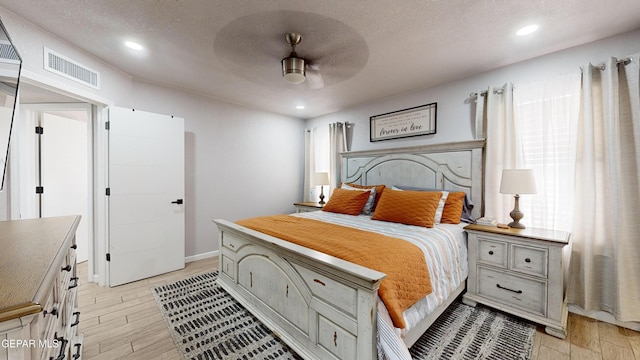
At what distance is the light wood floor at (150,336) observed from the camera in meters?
1.71

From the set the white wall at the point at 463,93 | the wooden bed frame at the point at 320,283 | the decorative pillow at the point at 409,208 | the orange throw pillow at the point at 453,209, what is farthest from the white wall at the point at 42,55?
the orange throw pillow at the point at 453,209

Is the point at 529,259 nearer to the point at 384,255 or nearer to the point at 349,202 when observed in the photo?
the point at 384,255

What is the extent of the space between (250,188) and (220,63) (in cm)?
212

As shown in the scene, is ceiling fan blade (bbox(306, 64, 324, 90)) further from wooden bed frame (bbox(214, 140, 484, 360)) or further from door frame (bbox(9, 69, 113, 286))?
door frame (bbox(9, 69, 113, 286))

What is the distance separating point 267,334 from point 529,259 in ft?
7.26

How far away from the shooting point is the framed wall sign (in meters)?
3.24

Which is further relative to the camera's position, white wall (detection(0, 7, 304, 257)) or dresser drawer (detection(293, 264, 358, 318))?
white wall (detection(0, 7, 304, 257))

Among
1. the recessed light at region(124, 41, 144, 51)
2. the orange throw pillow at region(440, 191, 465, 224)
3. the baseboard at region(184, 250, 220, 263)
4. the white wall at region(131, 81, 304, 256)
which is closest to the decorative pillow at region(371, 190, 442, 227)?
the orange throw pillow at region(440, 191, 465, 224)

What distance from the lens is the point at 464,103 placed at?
9.71 feet

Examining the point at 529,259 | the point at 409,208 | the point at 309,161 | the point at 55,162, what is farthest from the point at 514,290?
the point at 55,162

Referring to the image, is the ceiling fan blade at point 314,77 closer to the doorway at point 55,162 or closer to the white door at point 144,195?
the white door at point 144,195

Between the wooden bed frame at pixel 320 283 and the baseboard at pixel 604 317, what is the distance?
3.12 ft

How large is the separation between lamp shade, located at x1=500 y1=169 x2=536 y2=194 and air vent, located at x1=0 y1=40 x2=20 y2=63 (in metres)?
3.87

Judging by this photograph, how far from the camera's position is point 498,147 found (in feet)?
8.66
